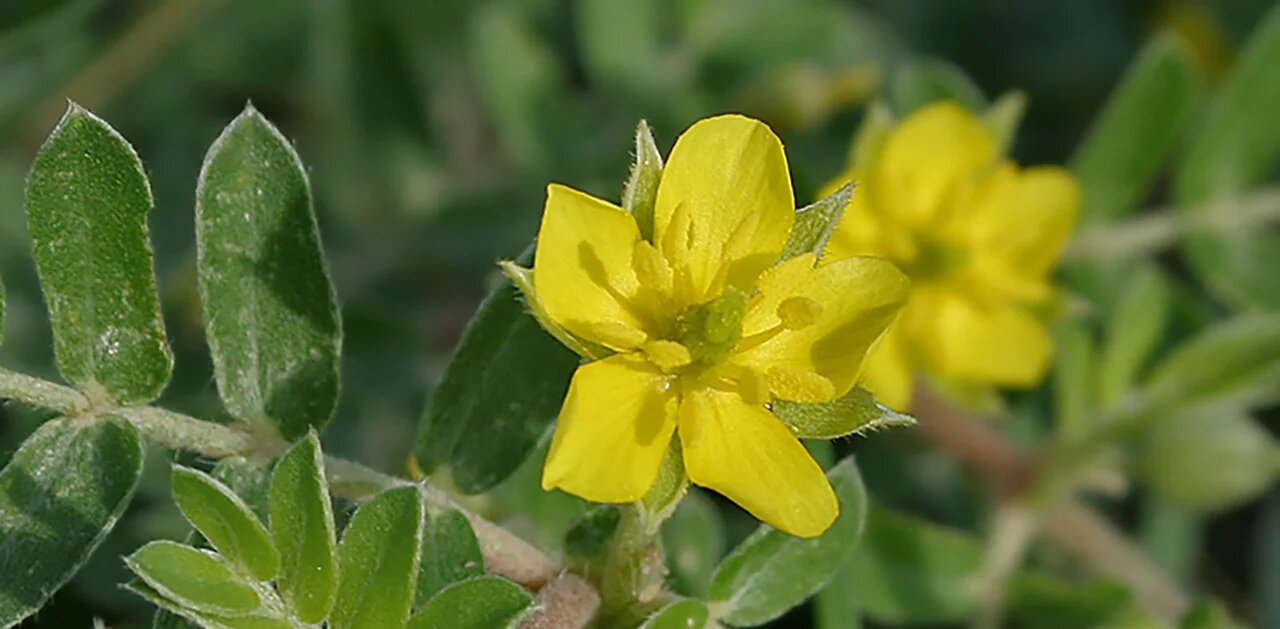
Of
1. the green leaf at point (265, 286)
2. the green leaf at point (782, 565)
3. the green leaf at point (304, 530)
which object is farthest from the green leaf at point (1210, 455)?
the green leaf at point (304, 530)

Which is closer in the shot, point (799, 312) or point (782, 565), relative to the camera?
point (799, 312)

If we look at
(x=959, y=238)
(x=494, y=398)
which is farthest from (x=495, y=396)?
(x=959, y=238)

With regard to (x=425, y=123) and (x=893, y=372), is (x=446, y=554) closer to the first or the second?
(x=893, y=372)

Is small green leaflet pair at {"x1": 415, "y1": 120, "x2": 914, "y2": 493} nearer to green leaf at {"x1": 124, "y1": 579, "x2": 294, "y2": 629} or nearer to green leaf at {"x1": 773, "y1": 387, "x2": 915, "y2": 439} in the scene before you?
green leaf at {"x1": 773, "y1": 387, "x2": 915, "y2": 439}

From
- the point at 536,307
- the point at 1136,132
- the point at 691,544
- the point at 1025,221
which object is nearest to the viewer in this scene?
the point at 536,307

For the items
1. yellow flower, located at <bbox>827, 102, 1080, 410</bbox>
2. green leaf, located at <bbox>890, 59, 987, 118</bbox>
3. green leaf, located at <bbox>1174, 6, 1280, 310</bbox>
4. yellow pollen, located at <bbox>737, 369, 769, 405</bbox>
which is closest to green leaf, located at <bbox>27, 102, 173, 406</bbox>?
yellow pollen, located at <bbox>737, 369, 769, 405</bbox>

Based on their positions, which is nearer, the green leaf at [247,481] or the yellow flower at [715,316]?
the yellow flower at [715,316]

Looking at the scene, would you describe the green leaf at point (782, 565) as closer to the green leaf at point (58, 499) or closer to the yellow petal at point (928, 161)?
the green leaf at point (58, 499)
